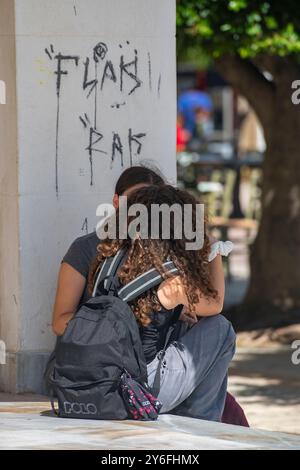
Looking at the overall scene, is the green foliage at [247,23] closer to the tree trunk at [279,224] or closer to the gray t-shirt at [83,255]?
the tree trunk at [279,224]

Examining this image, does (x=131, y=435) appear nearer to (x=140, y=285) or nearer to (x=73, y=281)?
(x=140, y=285)

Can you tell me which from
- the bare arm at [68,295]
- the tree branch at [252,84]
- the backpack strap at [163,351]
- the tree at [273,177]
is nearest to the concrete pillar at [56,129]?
the bare arm at [68,295]

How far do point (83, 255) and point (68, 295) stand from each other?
0.67ft

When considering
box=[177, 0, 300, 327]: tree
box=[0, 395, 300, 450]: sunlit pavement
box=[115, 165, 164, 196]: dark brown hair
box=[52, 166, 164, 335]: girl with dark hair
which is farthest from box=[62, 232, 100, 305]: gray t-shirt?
box=[177, 0, 300, 327]: tree

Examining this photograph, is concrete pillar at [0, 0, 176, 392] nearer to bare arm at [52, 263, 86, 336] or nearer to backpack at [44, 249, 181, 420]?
bare arm at [52, 263, 86, 336]

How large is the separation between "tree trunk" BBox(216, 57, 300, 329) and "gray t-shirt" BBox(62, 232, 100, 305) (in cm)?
548

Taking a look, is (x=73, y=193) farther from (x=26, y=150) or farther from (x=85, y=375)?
(x=85, y=375)

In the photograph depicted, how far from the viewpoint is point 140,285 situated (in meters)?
4.94

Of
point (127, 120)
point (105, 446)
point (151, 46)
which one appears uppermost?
point (151, 46)

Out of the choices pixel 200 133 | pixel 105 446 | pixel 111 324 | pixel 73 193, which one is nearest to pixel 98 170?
pixel 73 193

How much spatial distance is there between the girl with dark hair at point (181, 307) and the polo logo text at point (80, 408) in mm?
297

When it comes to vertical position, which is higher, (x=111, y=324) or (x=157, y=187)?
(x=157, y=187)

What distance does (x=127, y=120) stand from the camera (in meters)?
6.03

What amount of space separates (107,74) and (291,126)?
507cm
